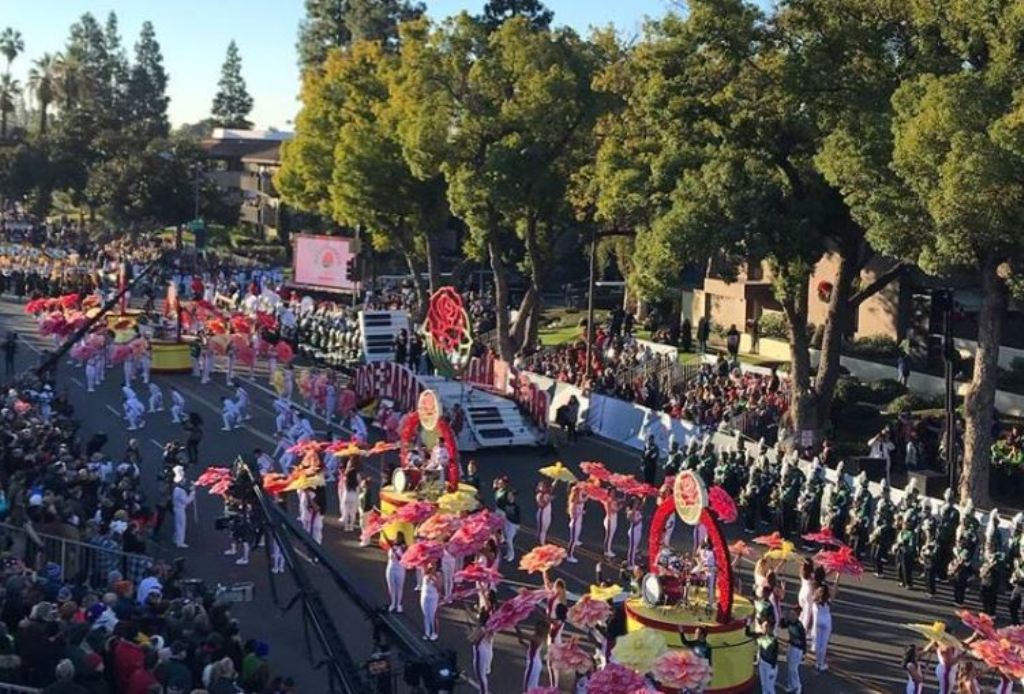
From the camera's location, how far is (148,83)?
12419cm

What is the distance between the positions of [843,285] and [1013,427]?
547 cm

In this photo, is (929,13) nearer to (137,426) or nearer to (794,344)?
(794,344)

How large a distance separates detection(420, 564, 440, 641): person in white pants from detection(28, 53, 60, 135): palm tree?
98.9 metres

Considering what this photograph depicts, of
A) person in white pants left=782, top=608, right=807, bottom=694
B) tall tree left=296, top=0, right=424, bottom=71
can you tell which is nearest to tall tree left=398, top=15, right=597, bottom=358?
person in white pants left=782, top=608, right=807, bottom=694

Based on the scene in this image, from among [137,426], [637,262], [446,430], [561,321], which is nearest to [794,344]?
[637,262]

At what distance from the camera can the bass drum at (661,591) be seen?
1612 centimetres

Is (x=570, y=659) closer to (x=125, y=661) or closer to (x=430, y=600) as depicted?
(x=430, y=600)

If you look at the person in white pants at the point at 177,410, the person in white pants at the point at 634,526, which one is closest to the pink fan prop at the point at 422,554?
the person in white pants at the point at 634,526

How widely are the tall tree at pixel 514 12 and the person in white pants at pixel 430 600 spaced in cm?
2696

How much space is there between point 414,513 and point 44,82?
10120 cm

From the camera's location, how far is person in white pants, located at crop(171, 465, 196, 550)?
2166 centimetres

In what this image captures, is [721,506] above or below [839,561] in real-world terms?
above

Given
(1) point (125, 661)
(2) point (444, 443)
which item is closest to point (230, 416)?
(2) point (444, 443)

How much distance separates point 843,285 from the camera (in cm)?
2956
